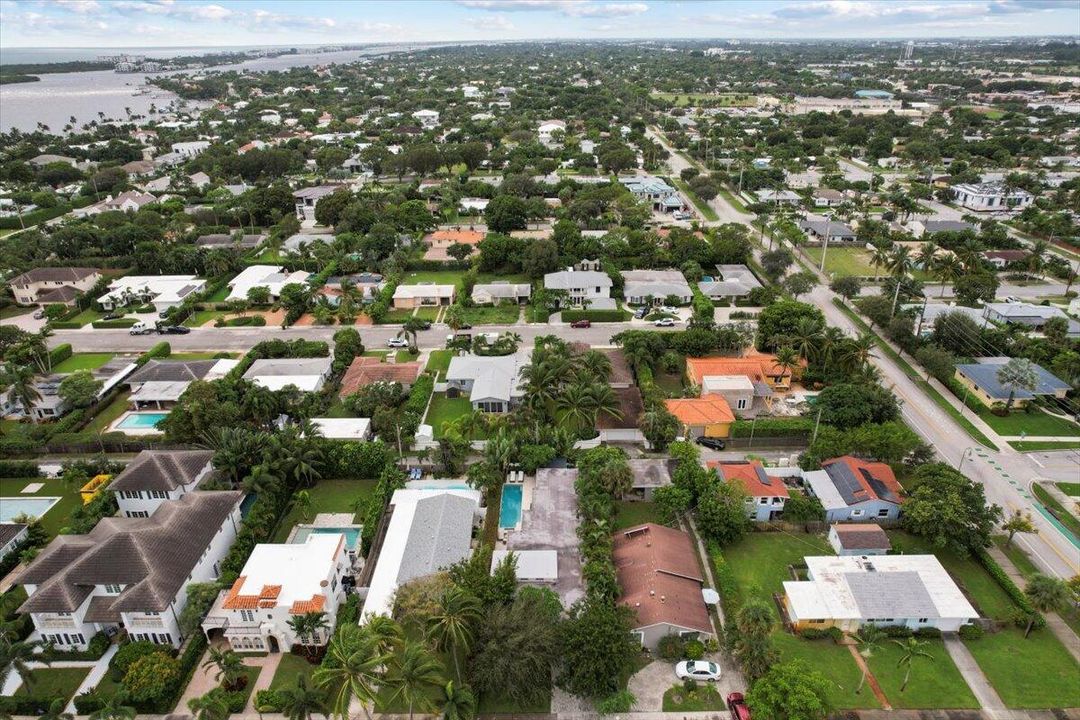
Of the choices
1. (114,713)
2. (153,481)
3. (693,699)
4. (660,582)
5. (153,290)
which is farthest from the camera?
(153,290)

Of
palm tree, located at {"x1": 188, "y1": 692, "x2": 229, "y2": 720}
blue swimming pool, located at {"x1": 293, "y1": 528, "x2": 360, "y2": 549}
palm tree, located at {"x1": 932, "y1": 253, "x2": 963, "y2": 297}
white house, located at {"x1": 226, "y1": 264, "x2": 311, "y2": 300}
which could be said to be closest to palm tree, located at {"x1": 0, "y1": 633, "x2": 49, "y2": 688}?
palm tree, located at {"x1": 188, "y1": 692, "x2": 229, "y2": 720}

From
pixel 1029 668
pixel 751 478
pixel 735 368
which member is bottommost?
pixel 1029 668

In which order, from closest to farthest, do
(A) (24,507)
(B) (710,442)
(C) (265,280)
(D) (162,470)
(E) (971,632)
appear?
(E) (971,632)
(D) (162,470)
(A) (24,507)
(B) (710,442)
(C) (265,280)

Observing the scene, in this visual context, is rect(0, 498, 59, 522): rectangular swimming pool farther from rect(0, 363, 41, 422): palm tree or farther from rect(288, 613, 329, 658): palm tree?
rect(288, 613, 329, 658): palm tree

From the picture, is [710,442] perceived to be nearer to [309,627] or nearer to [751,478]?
[751,478]

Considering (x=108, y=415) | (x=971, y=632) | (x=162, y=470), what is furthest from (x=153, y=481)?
(x=971, y=632)

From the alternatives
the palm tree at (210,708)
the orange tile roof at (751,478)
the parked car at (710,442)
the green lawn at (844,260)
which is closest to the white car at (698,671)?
the orange tile roof at (751,478)
